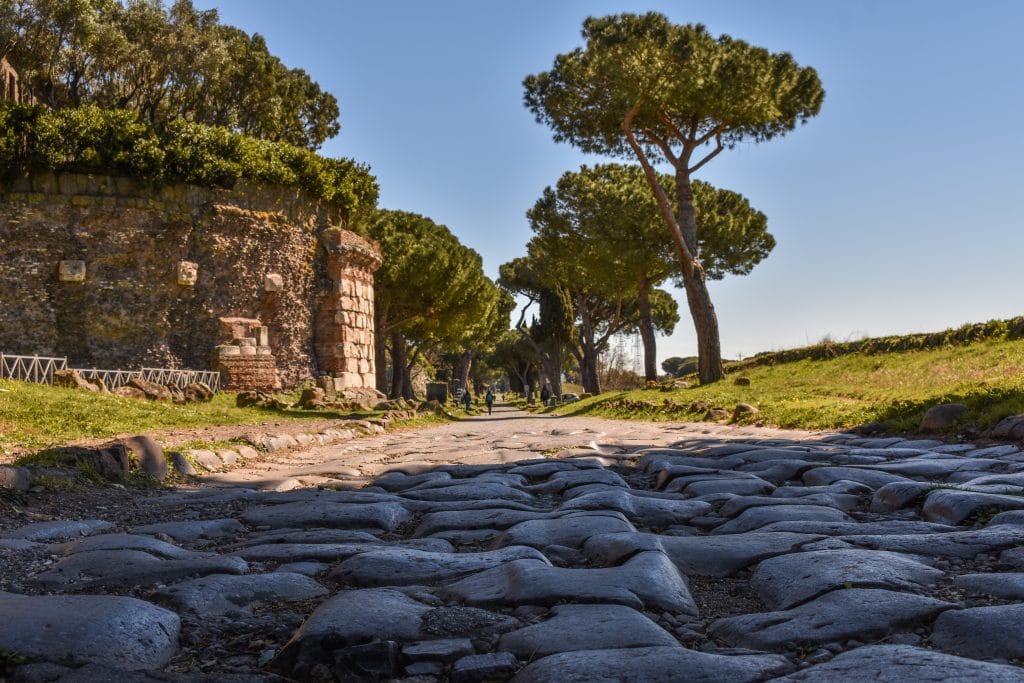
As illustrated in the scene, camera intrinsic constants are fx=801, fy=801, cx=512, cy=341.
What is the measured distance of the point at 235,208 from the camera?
18.9m

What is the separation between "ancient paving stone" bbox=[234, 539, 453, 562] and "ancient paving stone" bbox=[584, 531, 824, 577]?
27.9 inches

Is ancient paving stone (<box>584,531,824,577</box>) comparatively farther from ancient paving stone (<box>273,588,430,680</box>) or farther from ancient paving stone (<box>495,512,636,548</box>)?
ancient paving stone (<box>273,588,430,680</box>)

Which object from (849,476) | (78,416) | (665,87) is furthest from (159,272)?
(849,476)

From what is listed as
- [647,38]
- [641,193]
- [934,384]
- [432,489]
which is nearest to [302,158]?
[647,38]

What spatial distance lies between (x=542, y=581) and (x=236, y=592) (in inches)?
42.0

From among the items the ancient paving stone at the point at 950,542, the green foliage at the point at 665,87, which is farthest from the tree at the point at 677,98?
the ancient paving stone at the point at 950,542

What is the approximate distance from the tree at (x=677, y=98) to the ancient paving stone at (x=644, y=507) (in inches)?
626

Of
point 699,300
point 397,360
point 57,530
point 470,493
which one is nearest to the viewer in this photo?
point 57,530

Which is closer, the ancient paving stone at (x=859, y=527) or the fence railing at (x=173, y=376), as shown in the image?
the ancient paving stone at (x=859, y=527)

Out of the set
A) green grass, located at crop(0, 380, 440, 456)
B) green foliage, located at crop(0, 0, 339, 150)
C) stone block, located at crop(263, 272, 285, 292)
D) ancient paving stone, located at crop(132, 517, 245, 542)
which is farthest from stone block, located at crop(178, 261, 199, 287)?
ancient paving stone, located at crop(132, 517, 245, 542)

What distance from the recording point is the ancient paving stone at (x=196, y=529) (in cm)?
390

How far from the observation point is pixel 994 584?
2449 millimetres

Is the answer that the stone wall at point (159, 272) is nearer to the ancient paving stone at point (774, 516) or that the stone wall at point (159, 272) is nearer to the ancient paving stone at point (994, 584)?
the ancient paving stone at point (774, 516)

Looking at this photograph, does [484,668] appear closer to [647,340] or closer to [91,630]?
[91,630]
